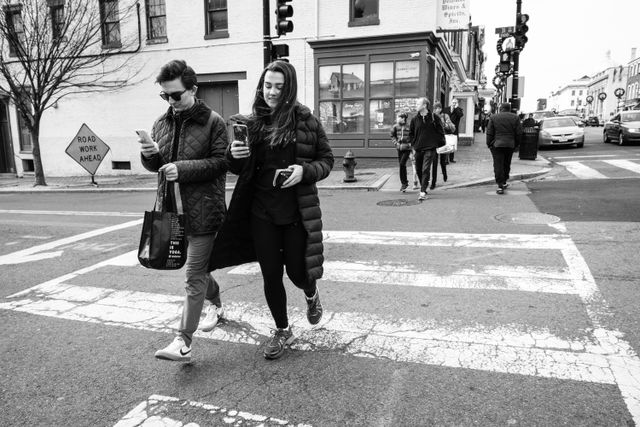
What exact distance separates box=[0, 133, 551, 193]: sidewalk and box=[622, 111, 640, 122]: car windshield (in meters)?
8.56

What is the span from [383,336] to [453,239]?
327cm

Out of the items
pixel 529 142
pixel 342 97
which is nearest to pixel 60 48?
pixel 342 97

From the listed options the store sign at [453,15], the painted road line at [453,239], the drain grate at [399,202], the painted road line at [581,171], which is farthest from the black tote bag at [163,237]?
the store sign at [453,15]

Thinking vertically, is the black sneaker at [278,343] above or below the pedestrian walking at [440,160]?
below

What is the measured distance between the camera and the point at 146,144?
306 cm

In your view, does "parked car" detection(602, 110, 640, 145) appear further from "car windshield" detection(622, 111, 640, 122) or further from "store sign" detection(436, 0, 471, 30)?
"store sign" detection(436, 0, 471, 30)

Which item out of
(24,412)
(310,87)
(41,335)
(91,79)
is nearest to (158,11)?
(91,79)

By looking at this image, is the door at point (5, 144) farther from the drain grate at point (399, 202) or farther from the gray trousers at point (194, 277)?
the gray trousers at point (194, 277)

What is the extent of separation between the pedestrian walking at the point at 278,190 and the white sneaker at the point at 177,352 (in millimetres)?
533

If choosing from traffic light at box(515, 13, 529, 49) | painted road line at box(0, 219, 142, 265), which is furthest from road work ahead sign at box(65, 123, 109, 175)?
traffic light at box(515, 13, 529, 49)

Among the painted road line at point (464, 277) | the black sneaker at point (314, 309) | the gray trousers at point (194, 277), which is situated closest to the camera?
the gray trousers at point (194, 277)

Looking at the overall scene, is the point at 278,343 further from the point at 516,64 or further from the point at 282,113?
the point at 516,64

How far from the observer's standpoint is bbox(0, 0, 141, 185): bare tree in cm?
1553

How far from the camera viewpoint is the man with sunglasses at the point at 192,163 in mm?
3217
